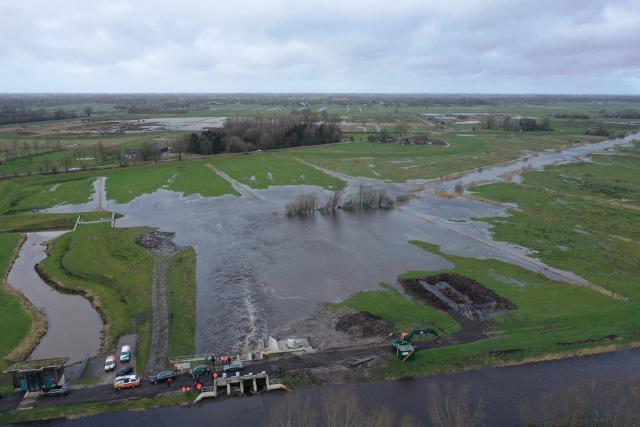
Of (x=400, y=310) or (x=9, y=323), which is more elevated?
(x=400, y=310)

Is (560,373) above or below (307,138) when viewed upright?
below

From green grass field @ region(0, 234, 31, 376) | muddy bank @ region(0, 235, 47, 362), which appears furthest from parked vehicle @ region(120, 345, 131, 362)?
green grass field @ region(0, 234, 31, 376)

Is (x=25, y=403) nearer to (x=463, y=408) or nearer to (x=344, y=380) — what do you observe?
(x=344, y=380)

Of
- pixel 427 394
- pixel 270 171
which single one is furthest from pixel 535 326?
pixel 270 171

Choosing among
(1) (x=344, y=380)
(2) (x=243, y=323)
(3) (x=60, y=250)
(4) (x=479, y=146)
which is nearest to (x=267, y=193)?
(3) (x=60, y=250)

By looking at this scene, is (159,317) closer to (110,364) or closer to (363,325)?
(110,364)

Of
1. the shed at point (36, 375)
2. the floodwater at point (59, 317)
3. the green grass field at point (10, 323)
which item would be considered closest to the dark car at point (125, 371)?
the shed at point (36, 375)

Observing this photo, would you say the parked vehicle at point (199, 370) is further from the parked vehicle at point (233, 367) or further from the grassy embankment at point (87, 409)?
the grassy embankment at point (87, 409)
